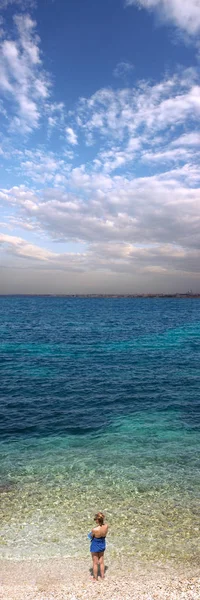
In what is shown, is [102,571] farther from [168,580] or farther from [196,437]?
[196,437]

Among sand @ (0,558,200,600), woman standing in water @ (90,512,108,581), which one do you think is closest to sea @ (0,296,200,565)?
sand @ (0,558,200,600)

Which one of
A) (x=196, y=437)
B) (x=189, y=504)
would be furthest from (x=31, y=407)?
(x=189, y=504)

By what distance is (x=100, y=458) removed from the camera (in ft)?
66.4

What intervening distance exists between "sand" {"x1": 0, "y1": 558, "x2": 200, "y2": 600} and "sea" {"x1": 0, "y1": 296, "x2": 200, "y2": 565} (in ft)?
1.66

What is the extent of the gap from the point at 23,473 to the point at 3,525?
13.9 feet

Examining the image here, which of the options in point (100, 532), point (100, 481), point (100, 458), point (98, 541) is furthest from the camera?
point (100, 458)

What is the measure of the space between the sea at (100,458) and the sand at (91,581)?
1.66 feet

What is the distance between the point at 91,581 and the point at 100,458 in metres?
8.66

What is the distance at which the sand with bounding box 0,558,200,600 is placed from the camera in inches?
433

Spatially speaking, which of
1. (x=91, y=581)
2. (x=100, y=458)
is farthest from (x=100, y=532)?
(x=100, y=458)

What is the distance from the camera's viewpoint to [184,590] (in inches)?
437

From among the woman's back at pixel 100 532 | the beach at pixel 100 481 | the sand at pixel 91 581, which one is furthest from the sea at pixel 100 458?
the woman's back at pixel 100 532

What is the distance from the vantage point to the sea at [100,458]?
13656 mm

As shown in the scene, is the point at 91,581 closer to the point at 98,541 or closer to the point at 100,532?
the point at 98,541
